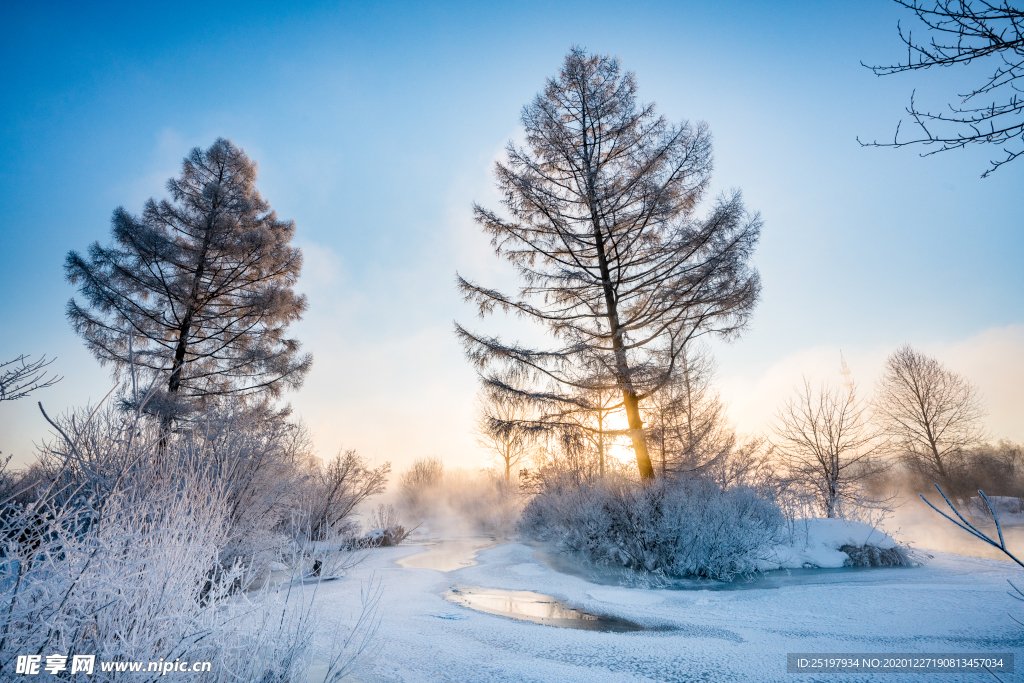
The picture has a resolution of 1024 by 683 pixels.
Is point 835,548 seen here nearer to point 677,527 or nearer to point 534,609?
point 677,527

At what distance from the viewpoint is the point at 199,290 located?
40.6ft

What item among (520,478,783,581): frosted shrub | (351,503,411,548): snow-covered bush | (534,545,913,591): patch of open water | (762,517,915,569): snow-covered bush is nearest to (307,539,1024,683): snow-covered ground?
(534,545,913,591): patch of open water

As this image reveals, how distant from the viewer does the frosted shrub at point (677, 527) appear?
23.7ft

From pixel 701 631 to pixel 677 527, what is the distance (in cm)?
321

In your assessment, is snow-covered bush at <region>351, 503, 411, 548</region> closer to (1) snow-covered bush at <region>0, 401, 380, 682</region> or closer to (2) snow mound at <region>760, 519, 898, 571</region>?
(2) snow mound at <region>760, 519, 898, 571</region>

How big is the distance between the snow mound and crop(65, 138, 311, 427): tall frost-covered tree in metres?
12.9

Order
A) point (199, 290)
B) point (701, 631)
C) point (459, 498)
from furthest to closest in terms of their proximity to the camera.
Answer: point (459, 498) → point (199, 290) → point (701, 631)

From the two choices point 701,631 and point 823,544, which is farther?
point 823,544

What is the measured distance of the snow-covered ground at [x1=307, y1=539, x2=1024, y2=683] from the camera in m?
3.30

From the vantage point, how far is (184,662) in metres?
2.26

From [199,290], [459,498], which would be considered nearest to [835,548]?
[199,290]

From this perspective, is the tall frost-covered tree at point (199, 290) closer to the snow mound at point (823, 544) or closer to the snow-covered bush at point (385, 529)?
the snow-covered bush at point (385, 529)

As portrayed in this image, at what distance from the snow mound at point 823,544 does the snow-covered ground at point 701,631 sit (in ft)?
5.31

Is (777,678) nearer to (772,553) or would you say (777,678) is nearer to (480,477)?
(772,553)
